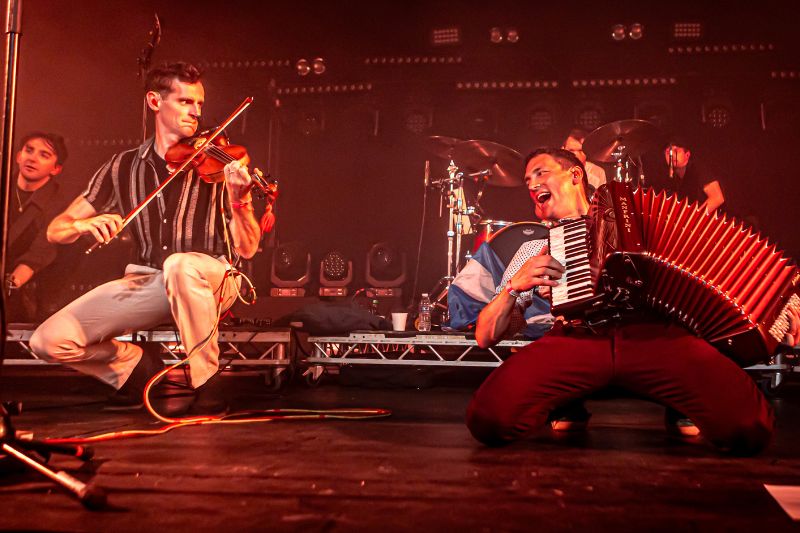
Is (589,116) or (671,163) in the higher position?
(589,116)

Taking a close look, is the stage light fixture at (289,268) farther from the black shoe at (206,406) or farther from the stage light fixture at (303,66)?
the black shoe at (206,406)

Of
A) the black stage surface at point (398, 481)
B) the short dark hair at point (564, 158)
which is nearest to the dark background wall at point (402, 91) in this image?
the short dark hair at point (564, 158)

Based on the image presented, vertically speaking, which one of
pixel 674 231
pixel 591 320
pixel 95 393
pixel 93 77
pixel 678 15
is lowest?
pixel 95 393

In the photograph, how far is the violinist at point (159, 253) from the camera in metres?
2.85

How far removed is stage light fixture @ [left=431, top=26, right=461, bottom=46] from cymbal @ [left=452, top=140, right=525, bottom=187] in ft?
5.10

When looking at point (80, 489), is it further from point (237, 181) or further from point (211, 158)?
point (211, 158)

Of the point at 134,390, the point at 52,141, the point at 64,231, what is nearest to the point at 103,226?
the point at 64,231

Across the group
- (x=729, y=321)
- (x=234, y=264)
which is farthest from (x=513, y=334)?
(x=729, y=321)

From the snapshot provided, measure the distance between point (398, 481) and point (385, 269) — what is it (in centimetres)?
459

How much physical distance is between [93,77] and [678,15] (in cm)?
554

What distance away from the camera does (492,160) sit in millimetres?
5504

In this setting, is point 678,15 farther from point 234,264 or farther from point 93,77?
point 93,77

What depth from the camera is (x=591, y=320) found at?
2152mm

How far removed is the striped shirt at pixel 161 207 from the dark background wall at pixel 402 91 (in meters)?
2.69
